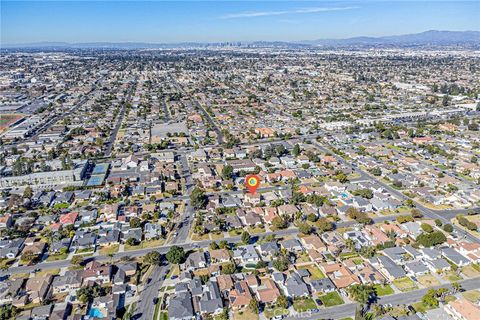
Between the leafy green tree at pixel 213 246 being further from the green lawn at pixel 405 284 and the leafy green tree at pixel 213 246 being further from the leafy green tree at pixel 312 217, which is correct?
the green lawn at pixel 405 284

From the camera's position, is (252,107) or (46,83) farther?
(46,83)

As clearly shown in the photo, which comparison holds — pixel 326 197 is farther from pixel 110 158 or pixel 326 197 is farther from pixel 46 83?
pixel 46 83

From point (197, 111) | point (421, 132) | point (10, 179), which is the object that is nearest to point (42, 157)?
point (10, 179)

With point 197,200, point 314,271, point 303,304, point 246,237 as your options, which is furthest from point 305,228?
point 197,200

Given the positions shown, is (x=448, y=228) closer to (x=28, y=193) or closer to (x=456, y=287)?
(x=456, y=287)

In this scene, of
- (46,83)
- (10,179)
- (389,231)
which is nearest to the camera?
(389,231)
